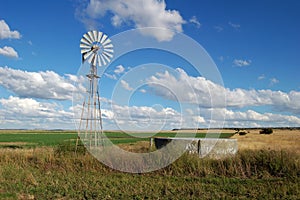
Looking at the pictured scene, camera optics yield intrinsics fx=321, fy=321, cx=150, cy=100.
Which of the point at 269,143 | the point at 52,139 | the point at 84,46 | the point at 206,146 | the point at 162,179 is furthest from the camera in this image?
the point at 52,139

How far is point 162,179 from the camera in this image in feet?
38.6

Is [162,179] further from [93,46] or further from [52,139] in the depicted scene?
[52,139]

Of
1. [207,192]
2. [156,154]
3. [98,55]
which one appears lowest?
[207,192]

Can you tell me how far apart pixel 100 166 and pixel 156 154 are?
255 centimetres

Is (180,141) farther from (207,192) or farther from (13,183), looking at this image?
(13,183)

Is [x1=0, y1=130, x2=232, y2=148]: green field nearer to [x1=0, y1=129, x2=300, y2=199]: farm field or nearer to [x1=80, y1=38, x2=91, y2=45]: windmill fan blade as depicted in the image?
[x1=0, y1=129, x2=300, y2=199]: farm field

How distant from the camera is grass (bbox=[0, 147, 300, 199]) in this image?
9.48 metres

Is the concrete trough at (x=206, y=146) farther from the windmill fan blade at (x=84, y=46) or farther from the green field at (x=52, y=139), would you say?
the windmill fan blade at (x=84, y=46)

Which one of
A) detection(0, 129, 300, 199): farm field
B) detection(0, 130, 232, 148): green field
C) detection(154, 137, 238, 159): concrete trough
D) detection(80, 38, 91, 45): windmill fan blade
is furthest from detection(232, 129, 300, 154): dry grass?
detection(80, 38, 91, 45): windmill fan blade

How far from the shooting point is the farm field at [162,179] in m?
9.48

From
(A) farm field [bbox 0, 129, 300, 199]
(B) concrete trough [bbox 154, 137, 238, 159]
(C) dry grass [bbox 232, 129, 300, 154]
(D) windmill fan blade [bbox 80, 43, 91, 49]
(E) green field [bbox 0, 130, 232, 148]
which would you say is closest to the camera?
(A) farm field [bbox 0, 129, 300, 199]

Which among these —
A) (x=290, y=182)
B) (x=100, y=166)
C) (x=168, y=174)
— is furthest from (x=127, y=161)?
Answer: (x=290, y=182)

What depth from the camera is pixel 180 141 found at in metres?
16.1

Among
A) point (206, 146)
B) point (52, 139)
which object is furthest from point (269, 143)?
point (52, 139)
